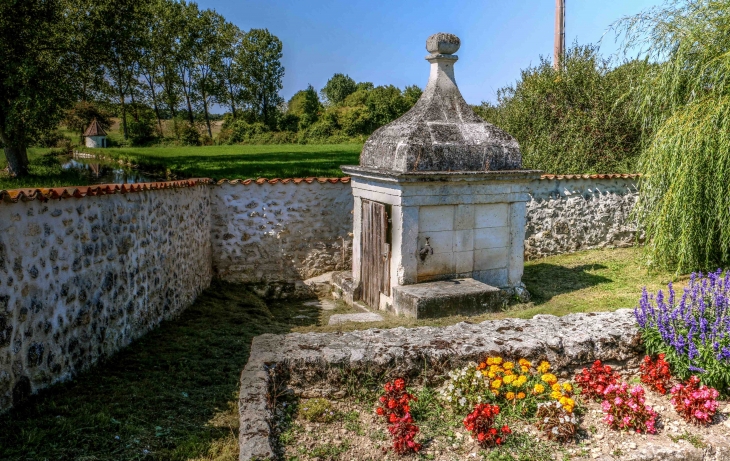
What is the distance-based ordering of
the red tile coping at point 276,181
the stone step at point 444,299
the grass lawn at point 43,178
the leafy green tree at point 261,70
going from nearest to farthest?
1. the stone step at point 444,299
2. the red tile coping at point 276,181
3. the grass lawn at point 43,178
4. the leafy green tree at point 261,70

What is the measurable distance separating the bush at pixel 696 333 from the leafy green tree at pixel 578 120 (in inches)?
415

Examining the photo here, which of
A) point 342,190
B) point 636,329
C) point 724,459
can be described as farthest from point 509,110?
point 724,459

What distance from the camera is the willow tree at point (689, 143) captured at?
8.66 meters

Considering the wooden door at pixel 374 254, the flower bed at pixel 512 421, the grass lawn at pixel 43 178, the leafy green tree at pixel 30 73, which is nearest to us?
the flower bed at pixel 512 421

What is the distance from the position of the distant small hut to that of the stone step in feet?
133

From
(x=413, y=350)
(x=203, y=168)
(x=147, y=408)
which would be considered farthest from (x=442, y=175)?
(x=203, y=168)

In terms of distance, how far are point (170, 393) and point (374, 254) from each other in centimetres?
461

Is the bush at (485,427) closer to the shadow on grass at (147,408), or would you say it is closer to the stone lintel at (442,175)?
the shadow on grass at (147,408)

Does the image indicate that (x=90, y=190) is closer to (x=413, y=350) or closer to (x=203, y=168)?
(x=413, y=350)

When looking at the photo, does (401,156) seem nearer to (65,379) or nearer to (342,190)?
(342,190)

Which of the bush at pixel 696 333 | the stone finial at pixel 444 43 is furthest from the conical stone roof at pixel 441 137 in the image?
the bush at pixel 696 333

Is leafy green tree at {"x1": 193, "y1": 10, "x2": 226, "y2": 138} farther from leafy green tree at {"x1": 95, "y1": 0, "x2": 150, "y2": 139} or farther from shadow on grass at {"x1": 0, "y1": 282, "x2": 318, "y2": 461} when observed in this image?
shadow on grass at {"x1": 0, "y1": 282, "x2": 318, "y2": 461}

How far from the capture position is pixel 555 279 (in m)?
10.3

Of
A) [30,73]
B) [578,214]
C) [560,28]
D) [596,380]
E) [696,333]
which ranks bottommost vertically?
[596,380]
